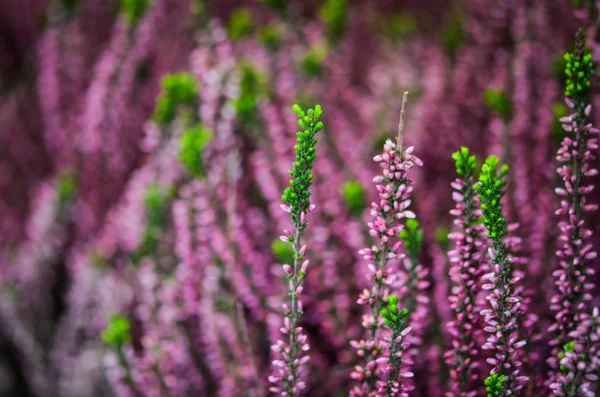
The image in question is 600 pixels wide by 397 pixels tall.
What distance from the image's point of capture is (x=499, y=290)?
80 centimetres

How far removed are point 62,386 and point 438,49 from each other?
236 centimetres

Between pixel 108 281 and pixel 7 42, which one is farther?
pixel 7 42

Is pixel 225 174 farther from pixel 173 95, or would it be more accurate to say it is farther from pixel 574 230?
pixel 574 230

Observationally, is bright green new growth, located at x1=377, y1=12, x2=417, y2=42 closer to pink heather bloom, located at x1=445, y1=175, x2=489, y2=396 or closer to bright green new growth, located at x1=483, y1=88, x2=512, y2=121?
bright green new growth, located at x1=483, y1=88, x2=512, y2=121

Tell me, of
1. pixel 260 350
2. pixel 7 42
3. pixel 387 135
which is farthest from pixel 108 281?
pixel 7 42

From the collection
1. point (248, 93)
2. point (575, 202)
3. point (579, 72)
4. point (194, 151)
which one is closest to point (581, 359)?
point (575, 202)

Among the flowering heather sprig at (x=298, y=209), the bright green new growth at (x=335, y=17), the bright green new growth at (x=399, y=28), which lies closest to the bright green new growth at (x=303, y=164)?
the flowering heather sprig at (x=298, y=209)

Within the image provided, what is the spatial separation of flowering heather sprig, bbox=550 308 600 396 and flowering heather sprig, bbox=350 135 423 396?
12.4 inches

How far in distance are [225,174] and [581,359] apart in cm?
102

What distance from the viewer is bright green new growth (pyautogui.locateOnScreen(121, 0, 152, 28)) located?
186 centimetres

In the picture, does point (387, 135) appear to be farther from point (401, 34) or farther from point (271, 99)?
point (401, 34)

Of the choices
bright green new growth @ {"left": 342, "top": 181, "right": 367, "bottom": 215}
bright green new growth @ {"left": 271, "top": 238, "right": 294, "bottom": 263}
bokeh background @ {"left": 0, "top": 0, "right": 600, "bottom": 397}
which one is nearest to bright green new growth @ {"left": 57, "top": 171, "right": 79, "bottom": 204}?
bokeh background @ {"left": 0, "top": 0, "right": 600, "bottom": 397}

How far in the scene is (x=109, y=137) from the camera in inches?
83.2

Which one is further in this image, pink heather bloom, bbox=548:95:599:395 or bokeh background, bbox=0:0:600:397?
bokeh background, bbox=0:0:600:397
